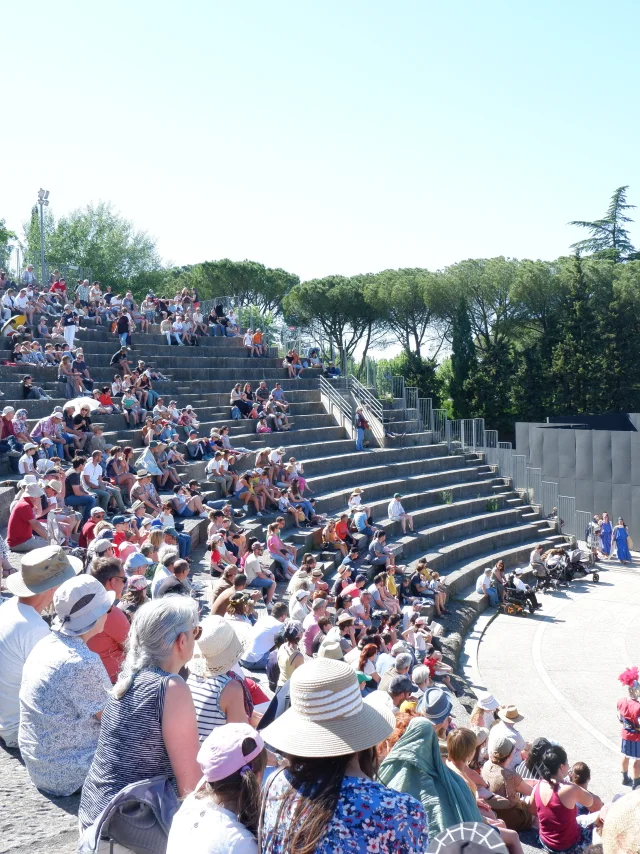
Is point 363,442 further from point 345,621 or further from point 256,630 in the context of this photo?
point 256,630

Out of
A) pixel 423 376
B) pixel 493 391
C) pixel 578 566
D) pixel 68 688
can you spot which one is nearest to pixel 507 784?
pixel 68 688

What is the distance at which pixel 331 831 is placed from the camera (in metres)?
2.38

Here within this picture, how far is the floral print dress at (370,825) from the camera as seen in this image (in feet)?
7.73

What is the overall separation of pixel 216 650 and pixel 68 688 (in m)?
0.73

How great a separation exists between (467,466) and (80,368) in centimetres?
1259

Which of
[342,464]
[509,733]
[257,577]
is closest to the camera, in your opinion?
[509,733]

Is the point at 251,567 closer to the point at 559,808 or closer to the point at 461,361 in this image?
the point at 559,808

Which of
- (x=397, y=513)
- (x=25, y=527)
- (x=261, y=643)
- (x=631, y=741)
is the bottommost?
(x=631, y=741)

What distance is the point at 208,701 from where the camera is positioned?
397cm

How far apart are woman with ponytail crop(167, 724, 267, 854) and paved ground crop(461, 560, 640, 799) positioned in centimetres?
794

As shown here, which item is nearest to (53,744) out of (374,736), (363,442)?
(374,736)

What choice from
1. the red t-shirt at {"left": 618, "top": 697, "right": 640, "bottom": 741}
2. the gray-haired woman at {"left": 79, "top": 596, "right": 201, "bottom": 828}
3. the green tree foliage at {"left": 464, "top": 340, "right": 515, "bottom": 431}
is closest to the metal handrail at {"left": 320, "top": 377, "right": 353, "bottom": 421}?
the red t-shirt at {"left": 618, "top": 697, "right": 640, "bottom": 741}

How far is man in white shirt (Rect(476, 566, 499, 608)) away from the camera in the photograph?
17750 mm

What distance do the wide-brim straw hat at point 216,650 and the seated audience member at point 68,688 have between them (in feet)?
1.53
